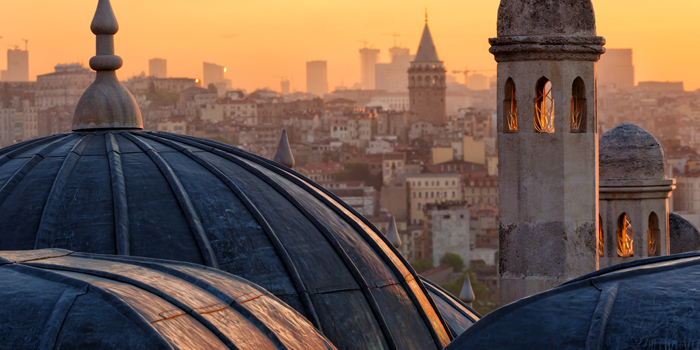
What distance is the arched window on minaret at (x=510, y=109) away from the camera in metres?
7.95

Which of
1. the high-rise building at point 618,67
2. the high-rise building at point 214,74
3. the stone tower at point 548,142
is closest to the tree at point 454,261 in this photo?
the stone tower at point 548,142

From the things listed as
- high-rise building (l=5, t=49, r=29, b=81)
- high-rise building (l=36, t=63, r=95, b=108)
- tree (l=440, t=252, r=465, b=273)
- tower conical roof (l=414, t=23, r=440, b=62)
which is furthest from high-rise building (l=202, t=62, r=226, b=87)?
tree (l=440, t=252, r=465, b=273)

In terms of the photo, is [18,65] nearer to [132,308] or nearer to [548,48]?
[548,48]

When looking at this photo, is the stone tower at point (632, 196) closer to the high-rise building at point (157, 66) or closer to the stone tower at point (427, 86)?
the stone tower at point (427, 86)

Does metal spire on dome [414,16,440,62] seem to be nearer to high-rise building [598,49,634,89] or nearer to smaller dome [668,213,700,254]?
high-rise building [598,49,634,89]

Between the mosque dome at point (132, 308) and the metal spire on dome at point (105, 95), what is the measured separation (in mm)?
2431

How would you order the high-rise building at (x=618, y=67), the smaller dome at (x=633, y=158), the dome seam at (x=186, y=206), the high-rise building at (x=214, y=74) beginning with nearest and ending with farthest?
the dome seam at (x=186, y=206) → the smaller dome at (x=633, y=158) → the high-rise building at (x=618, y=67) → the high-rise building at (x=214, y=74)

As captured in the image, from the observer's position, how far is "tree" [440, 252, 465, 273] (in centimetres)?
6306

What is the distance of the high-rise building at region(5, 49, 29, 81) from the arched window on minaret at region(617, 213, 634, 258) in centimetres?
15788

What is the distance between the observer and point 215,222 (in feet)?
17.4

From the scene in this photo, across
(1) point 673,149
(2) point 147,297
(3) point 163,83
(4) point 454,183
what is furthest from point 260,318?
(3) point 163,83

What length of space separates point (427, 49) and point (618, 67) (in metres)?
74.1

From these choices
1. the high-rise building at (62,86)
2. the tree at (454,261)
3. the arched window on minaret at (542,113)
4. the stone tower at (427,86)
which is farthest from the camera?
the high-rise building at (62,86)

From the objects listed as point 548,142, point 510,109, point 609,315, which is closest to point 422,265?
point 510,109
